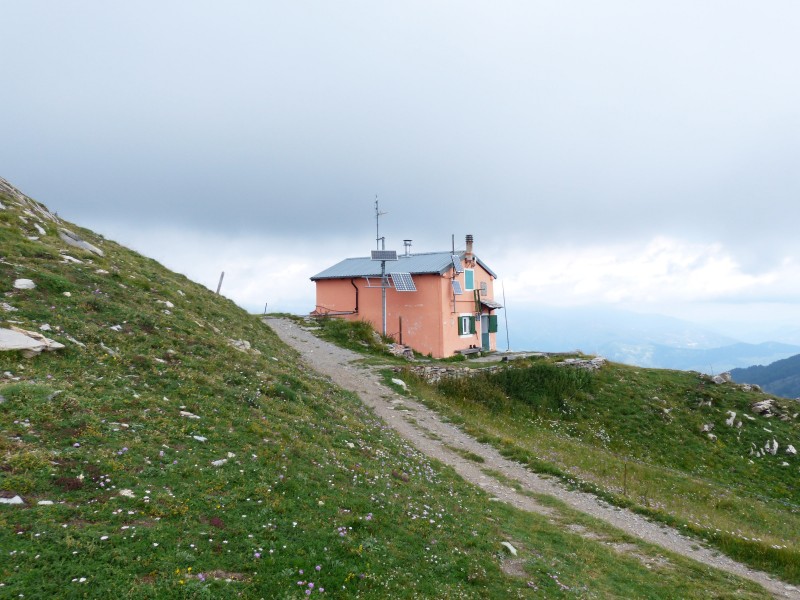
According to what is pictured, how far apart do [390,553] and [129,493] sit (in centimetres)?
480

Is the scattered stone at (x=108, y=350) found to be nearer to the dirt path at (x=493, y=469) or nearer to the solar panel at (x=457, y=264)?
the dirt path at (x=493, y=469)

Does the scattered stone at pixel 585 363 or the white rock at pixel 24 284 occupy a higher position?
the white rock at pixel 24 284

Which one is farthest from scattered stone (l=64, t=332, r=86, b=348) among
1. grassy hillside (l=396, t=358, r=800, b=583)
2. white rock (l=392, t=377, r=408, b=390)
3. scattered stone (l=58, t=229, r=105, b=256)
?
white rock (l=392, t=377, r=408, b=390)

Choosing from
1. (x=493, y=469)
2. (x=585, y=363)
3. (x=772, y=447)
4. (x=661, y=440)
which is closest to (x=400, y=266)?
(x=585, y=363)

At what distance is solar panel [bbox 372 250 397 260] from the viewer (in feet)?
145

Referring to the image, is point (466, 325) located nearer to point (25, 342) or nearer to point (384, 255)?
point (384, 255)

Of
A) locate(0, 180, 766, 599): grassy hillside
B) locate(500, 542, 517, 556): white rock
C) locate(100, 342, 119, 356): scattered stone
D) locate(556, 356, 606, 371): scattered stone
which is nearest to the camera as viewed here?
locate(0, 180, 766, 599): grassy hillside

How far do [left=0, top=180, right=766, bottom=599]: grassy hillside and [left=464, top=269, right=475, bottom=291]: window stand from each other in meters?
31.3

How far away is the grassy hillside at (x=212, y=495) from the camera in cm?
657

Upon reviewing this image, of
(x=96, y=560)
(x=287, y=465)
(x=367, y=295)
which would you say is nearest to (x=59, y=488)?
(x=96, y=560)

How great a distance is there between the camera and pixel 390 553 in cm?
856

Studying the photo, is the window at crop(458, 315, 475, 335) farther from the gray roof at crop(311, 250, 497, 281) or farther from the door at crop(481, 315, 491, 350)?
the gray roof at crop(311, 250, 497, 281)

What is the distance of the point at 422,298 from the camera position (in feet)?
144

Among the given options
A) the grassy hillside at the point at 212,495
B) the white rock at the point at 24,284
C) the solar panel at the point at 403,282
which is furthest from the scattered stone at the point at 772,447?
the white rock at the point at 24,284
